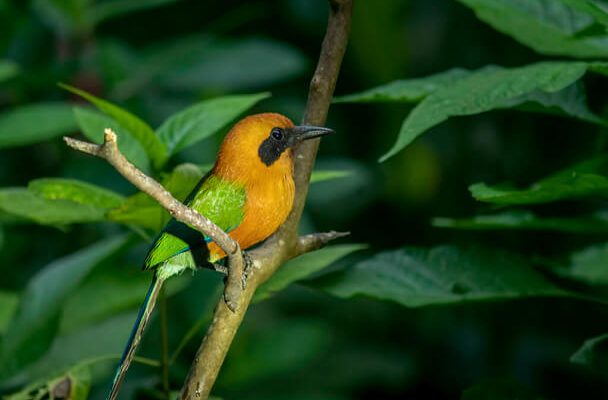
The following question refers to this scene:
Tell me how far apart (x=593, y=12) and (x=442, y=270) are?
1.95 ft

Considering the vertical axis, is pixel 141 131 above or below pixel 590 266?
above

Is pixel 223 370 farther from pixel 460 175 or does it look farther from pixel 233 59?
pixel 460 175

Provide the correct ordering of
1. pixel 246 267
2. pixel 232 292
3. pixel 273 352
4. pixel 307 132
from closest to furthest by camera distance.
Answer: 1. pixel 232 292
2. pixel 246 267
3. pixel 307 132
4. pixel 273 352

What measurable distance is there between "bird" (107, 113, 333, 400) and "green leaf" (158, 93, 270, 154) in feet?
0.19

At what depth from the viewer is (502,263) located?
6.13 feet

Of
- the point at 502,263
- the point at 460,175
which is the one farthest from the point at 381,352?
the point at 502,263

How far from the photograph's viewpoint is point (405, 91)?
67.1 inches

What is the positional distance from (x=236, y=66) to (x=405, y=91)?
82.4 inches

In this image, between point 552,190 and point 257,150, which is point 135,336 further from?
point 552,190

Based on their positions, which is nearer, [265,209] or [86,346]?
[265,209]

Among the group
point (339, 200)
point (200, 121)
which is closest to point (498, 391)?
point (200, 121)

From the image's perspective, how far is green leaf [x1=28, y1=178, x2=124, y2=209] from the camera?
171 centimetres

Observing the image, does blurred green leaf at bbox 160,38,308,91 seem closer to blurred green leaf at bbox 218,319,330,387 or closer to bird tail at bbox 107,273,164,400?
blurred green leaf at bbox 218,319,330,387

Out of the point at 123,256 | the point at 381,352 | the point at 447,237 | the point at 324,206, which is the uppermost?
the point at 123,256
